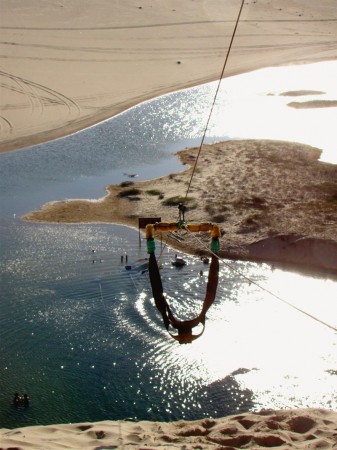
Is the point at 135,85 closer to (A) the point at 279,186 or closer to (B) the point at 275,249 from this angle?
(A) the point at 279,186

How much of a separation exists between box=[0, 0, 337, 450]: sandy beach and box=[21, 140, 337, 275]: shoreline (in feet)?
0.21

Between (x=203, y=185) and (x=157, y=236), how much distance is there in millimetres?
5084

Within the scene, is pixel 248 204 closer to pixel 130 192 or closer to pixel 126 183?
pixel 130 192

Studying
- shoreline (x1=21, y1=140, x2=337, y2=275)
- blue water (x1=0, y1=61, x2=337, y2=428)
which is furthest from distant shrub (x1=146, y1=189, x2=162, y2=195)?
blue water (x1=0, y1=61, x2=337, y2=428)

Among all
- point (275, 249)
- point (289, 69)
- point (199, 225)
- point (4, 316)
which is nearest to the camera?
point (199, 225)

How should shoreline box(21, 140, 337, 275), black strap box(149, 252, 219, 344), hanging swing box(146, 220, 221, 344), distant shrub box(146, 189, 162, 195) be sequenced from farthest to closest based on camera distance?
distant shrub box(146, 189, 162, 195) < shoreline box(21, 140, 337, 275) < black strap box(149, 252, 219, 344) < hanging swing box(146, 220, 221, 344)

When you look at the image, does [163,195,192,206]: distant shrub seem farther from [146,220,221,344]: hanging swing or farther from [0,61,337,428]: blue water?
[146,220,221,344]: hanging swing

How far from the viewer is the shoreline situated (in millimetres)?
21828

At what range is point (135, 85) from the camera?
144ft

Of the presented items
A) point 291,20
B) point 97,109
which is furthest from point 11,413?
point 291,20

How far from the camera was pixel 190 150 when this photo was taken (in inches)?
1332

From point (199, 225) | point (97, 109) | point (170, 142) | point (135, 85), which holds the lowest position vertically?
point (199, 225)

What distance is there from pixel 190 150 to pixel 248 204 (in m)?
9.23

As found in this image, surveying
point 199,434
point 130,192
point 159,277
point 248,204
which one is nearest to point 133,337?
point 199,434
